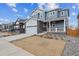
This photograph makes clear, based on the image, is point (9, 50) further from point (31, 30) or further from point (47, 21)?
point (47, 21)

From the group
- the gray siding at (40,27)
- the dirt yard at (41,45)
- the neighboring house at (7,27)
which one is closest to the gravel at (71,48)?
the dirt yard at (41,45)

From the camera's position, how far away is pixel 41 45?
283 centimetres

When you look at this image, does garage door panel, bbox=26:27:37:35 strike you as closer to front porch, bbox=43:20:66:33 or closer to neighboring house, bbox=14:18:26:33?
neighboring house, bbox=14:18:26:33

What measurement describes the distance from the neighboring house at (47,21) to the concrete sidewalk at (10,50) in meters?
0.47

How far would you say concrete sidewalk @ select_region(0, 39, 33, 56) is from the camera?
2678 mm

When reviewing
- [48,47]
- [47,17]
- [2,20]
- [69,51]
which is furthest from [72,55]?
[2,20]

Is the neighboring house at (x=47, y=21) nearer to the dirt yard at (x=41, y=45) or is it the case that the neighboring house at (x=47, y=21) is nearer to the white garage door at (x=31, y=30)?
the white garage door at (x=31, y=30)

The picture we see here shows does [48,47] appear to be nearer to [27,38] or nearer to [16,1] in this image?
[27,38]

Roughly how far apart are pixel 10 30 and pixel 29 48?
2.05 feet

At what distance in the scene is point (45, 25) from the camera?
290cm

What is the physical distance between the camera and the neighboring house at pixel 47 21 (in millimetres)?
2848

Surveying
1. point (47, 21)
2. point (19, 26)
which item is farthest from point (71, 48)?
point (19, 26)

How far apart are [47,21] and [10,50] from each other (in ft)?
3.27

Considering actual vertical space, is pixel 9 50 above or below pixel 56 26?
below
